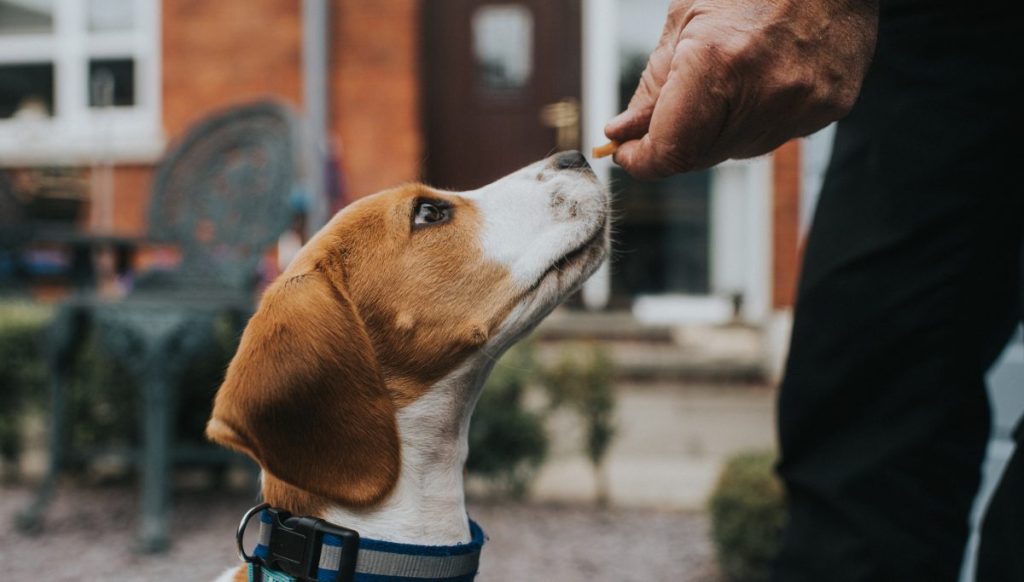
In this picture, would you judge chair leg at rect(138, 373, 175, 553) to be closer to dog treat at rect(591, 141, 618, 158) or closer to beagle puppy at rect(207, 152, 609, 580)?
beagle puppy at rect(207, 152, 609, 580)

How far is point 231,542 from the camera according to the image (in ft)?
12.0

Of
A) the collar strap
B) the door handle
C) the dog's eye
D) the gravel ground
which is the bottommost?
the gravel ground

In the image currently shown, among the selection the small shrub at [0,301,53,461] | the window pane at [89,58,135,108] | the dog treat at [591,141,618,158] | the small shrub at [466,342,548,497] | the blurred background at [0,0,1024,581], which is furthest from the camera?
the window pane at [89,58,135,108]

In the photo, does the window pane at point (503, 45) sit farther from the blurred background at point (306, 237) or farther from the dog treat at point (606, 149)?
the dog treat at point (606, 149)

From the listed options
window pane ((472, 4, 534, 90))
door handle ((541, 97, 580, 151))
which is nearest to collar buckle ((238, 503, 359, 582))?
door handle ((541, 97, 580, 151))

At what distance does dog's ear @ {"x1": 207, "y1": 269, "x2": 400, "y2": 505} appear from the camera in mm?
1479

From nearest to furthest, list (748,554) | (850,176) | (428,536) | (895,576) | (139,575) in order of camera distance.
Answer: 1. (428,536)
2. (895,576)
3. (850,176)
4. (748,554)
5. (139,575)

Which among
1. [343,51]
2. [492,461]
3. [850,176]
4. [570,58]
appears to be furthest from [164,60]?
[850,176]

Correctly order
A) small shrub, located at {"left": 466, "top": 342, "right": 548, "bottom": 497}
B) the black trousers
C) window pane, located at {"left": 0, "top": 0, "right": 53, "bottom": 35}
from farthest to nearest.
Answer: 1. window pane, located at {"left": 0, "top": 0, "right": 53, "bottom": 35}
2. small shrub, located at {"left": 466, "top": 342, "right": 548, "bottom": 497}
3. the black trousers

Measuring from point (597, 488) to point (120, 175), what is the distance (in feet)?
18.6

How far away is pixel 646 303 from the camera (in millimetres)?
7906

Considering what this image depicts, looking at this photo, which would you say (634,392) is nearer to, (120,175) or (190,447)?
(190,447)

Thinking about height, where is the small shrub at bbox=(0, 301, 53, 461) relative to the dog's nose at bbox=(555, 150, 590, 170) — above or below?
below

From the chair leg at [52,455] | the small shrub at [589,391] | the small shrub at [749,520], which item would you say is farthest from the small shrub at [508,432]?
Result: the chair leg at [52,455]
